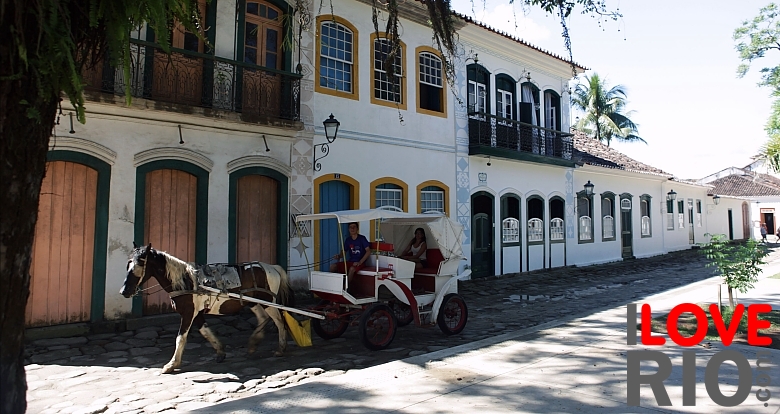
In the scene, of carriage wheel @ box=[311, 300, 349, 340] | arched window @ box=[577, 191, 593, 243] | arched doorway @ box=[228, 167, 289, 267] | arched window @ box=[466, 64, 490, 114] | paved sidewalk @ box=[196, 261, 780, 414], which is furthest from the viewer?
arched window @ box=[577, 191, 593, 243]

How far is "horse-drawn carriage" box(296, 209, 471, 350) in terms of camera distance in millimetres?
7434

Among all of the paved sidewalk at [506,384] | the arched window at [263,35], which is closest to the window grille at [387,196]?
the arched window at [263,35]

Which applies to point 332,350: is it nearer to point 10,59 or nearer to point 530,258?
point 10,59

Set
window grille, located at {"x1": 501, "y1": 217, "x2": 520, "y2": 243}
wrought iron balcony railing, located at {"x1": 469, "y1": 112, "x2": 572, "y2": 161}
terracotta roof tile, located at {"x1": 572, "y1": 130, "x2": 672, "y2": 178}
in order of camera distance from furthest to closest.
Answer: terracotta roof tile, located at {"x1": 572, "y1": 130, "x2": 672, "y2": 178}, window grille, located at {"x1": 501, "y1": 217, "x2": 520, "y2": 243}, wrought iron balcony railing, located at {"x1": 469, "y1": 112, "x2": 572, "y2": 161}

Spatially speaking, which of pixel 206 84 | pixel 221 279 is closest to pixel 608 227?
pixel 206 84

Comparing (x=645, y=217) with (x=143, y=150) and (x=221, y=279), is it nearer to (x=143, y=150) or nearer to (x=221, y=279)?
(x=143, y=150)

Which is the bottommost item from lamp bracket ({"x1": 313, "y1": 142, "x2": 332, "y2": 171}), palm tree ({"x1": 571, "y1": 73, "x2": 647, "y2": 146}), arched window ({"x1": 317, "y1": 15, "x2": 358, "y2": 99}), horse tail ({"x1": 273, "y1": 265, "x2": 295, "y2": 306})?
horse tail ({"x1": 273, "y1": 265, "x2": 295, "y2": 306})

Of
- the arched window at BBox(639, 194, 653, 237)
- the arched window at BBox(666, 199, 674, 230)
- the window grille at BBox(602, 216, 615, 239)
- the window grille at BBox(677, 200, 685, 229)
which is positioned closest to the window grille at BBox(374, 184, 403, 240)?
the window grille at BBox(602, 216, 615, 239)

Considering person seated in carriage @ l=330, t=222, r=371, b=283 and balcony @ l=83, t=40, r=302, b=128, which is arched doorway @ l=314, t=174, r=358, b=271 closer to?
balcony @ l=83, t=40, r=302, b=128

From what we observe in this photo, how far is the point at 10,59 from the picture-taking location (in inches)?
112

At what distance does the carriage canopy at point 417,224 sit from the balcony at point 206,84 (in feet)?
10.6

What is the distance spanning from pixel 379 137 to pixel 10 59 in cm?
1000

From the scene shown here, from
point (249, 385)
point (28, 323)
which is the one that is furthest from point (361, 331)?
point (28, 323)

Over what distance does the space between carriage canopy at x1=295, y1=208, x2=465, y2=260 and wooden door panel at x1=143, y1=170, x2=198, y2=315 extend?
274 centimetres
